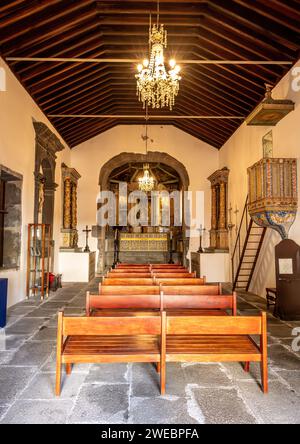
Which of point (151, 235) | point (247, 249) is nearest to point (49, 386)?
point (247, 249)

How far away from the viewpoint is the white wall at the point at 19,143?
5.82 m

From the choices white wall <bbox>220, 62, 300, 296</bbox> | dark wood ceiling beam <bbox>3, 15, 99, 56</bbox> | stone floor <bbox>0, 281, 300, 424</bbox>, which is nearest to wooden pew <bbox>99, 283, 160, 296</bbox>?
stone floor <bbox>0, 281, 300, 424</bbox>

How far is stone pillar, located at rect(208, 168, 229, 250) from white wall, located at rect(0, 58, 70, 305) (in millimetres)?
5466

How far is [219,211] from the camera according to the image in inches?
415

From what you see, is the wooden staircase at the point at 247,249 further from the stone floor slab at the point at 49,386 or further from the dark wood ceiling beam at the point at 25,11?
the dark wood ceiling beam at the point at 25,11

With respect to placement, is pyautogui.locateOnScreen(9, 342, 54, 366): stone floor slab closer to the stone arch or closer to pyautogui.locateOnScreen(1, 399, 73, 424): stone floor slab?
pyautogui.locateOnScreen(1, 399, 73, 424): stone floor slab

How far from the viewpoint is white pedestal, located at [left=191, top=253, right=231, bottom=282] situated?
978cm

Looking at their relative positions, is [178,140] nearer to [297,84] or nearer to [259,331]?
[297,84]

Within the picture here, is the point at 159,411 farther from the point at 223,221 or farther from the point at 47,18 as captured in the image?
the point at 223,221

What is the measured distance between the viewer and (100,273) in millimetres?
11281

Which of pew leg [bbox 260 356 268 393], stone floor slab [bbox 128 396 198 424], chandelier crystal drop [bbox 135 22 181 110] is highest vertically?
chandelier crystal drop [bbox 135 22 181 110]

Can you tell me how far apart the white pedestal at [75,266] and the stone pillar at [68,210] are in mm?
238

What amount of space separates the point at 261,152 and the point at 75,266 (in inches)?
229
